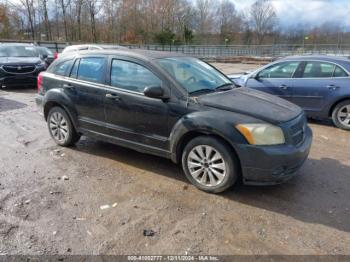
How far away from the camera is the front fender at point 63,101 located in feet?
17.0

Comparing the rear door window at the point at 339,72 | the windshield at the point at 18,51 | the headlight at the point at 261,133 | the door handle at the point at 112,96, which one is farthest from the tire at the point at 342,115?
the windshield at the point at 18,51

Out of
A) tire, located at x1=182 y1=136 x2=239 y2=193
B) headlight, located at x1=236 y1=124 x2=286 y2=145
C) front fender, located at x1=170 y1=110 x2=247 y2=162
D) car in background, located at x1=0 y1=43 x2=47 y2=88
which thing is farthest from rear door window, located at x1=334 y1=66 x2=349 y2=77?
car in background, located at x1=0 y1=43 x2=47 y2=88

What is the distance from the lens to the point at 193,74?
4609mm

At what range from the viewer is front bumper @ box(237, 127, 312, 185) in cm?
359

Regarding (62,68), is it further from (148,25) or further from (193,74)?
(148,25)

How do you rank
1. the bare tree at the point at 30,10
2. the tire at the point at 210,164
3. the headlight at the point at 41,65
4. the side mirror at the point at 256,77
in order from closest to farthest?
the tire at the point at 210,164 < the side mirror at the point at 256,77 < the headlight at the point at 41,65 < the bare tree at the point at 30,10

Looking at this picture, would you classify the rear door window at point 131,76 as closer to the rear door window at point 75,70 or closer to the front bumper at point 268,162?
the rear door window at point 75,70

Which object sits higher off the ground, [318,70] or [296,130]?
[318,70]

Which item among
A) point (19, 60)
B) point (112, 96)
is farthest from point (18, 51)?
point (112, 96)

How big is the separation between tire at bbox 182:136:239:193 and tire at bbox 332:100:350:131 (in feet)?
13.7

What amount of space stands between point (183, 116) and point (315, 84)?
426 cm

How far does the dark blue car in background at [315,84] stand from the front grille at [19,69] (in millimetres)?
8462

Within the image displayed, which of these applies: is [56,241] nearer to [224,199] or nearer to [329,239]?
[224,199]

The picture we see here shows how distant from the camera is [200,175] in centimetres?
403
